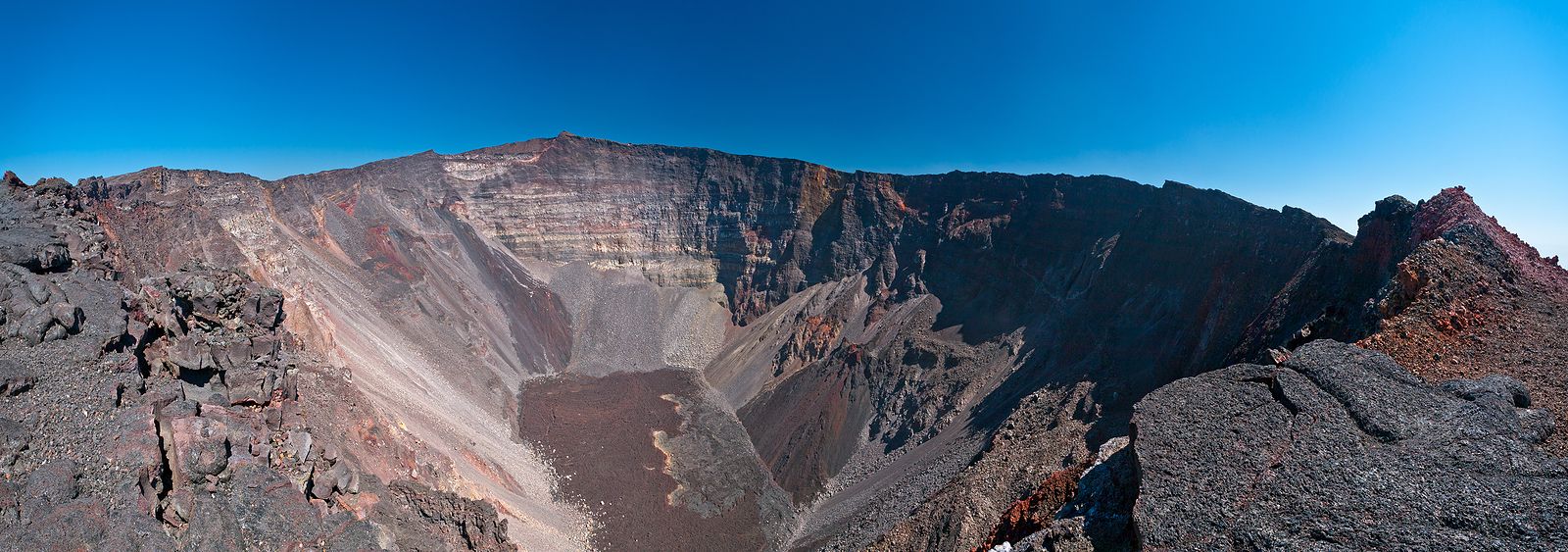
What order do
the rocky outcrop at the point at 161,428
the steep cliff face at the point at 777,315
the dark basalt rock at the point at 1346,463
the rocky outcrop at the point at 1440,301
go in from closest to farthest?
the dark basalt rock at the point at 1346,463, the rocky outcrop at the point at 161,428, the rocky outcrop at the point at 1440,301, the steep cliff face at the point at 777,315

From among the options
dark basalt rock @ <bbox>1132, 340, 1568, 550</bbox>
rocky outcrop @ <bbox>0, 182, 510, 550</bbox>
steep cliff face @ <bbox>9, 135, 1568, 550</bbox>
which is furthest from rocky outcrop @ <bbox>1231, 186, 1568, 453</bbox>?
rocky outcrop @ <bbox>0, 182, 510, 550</bbox>

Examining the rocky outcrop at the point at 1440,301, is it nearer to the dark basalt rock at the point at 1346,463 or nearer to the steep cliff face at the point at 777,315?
the steep cliff face at the point at 777,315

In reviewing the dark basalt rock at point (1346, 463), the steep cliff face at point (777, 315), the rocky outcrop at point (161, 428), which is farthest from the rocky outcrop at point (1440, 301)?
the rocky outcrop at point (161, 428)

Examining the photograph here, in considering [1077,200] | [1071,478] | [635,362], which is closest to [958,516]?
[1071,478]

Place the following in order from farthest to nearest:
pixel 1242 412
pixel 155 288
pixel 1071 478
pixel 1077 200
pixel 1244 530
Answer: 1. pixel 1077 200
2. pixel 155 288
3. pixel 1071 478
4. pixel 1242 412
5. pixel 1244 530

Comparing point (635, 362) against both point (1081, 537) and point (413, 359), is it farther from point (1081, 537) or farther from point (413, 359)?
point (1081, 537)

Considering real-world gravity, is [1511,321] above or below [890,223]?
below
